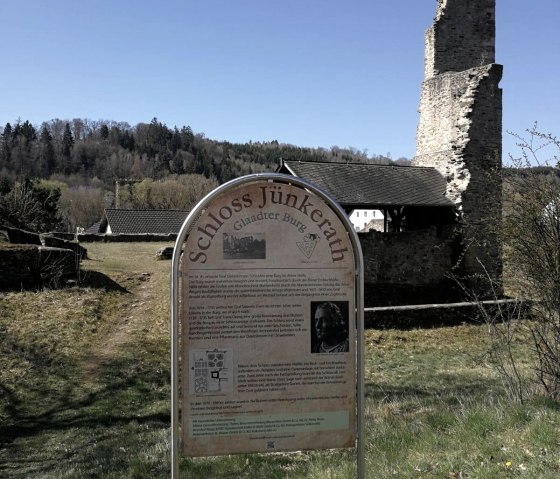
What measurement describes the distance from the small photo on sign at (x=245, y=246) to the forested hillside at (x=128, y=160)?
227 feet

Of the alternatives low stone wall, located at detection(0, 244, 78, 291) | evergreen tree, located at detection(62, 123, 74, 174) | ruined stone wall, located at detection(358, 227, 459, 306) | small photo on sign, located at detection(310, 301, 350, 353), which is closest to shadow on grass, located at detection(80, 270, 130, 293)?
low stone wall, located at detection(0, 244, 78, 291)

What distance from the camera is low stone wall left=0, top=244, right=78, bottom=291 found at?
14578 mm

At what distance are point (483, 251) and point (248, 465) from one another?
15319mm

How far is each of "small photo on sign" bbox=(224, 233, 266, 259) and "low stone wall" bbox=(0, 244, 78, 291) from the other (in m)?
13.0

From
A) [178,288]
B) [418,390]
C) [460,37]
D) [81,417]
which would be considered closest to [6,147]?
[460,37]

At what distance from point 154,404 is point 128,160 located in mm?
116145

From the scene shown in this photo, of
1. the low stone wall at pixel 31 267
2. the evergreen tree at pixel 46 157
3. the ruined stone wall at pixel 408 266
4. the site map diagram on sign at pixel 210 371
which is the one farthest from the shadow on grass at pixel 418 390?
the evergreen tree at pixel 46 157

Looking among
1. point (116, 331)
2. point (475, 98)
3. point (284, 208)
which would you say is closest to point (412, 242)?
point (475, 98)

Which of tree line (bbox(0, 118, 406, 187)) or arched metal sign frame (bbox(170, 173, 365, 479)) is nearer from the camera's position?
arched metal sign frame (bbox(170, 173, 365, 479))

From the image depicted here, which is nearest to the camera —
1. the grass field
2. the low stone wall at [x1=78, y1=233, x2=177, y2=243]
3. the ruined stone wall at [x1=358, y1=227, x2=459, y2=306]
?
the grass field

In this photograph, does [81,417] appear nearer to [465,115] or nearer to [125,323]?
[125,323]

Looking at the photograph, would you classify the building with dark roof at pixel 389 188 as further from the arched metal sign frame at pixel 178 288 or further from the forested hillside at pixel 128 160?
the forested hillside at pixel 128 160

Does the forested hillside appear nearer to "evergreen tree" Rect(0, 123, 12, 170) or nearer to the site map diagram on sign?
"evergreen tree" Rect(0, 123, 12, 170)

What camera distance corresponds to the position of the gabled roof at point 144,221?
40969 mm
